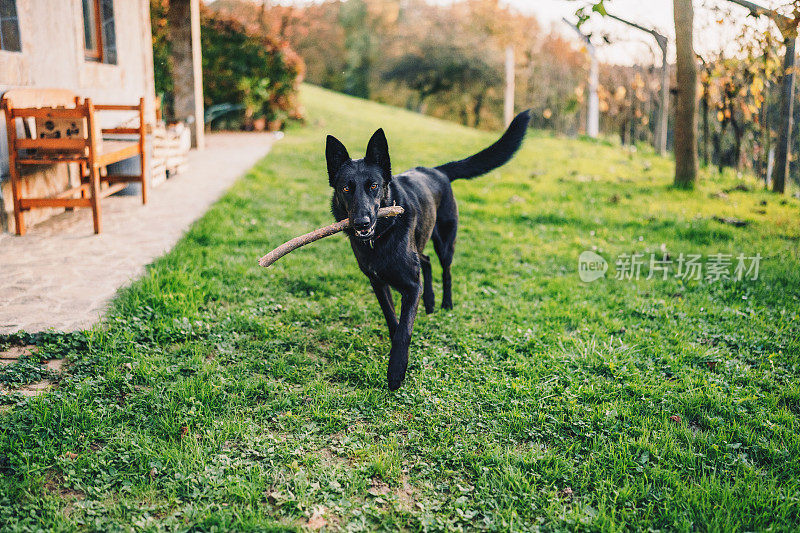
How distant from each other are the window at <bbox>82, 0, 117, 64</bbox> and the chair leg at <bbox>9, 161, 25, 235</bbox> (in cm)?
333

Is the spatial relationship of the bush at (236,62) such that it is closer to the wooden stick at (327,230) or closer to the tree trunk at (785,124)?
the tree trunk at (785,124)

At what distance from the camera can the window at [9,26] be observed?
5.57 meters

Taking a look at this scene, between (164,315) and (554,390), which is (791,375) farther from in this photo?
(164,315)

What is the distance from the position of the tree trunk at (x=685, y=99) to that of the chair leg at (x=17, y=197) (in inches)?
332

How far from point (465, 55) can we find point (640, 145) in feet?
61.6

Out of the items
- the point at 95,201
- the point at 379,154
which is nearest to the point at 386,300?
the point at 379,154

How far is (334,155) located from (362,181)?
0.95 feet

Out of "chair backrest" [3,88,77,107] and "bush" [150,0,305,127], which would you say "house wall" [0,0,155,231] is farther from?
"bush" [150,0,305,127]

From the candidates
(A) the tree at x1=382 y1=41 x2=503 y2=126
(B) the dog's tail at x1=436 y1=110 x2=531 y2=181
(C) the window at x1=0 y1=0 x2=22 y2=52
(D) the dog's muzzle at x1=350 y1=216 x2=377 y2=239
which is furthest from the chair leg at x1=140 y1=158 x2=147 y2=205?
(A) the tree at x1=382 y1=41 x2=503 y2=126

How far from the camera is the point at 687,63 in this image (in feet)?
27.6

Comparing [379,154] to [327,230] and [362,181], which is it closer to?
[362,181]

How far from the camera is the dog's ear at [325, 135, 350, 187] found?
3234 mm

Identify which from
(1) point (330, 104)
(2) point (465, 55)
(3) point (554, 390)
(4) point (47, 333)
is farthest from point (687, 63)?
(2) point (465, 55)

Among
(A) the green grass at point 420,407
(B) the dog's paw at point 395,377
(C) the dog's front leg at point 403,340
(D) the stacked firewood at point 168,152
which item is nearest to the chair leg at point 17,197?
(A) the green grass at point 420,407
